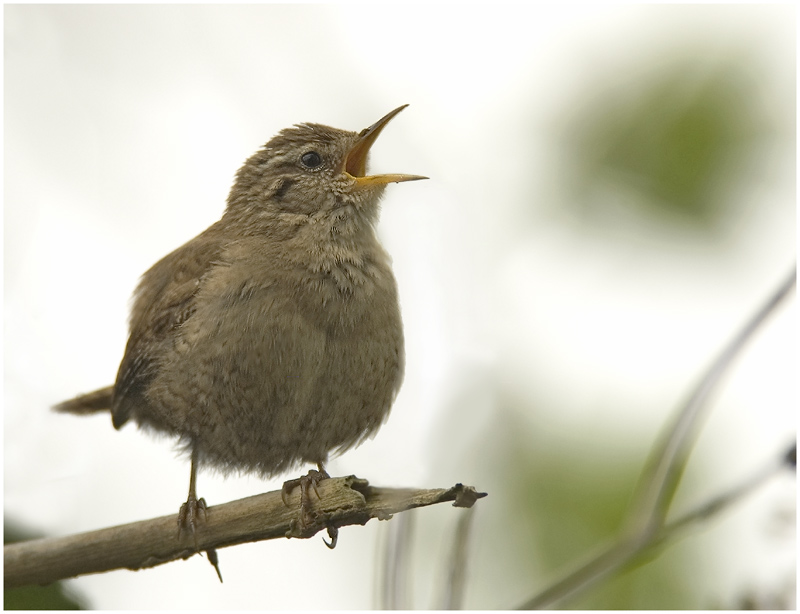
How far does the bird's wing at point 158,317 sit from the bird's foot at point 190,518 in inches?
26.1

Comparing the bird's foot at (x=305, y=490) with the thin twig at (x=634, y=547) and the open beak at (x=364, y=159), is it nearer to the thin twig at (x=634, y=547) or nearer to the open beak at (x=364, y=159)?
the thin twig at (x=634, y=547)

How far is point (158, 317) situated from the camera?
3012 mm

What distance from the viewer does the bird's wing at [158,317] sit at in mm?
2959

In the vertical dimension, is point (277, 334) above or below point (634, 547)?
above

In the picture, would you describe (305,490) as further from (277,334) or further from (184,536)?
(277,334)

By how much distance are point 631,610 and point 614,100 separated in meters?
1.66

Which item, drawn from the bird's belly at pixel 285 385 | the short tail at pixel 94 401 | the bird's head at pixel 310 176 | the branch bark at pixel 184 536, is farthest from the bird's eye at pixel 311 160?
the branch bark at pixel 184 536

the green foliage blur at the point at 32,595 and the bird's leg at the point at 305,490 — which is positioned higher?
the bird's leg at the point at 305,490

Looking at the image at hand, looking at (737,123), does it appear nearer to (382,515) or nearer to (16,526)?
(382,515)

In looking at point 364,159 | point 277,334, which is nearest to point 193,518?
point 277,334

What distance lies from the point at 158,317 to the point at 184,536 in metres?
0.92

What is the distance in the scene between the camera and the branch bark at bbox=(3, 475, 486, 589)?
82.5 inches

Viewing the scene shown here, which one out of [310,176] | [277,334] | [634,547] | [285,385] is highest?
[310,176]

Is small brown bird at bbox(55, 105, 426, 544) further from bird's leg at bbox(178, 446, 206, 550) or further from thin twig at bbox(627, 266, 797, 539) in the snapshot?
thin twig at bbox(627, 266, 797, 539)
